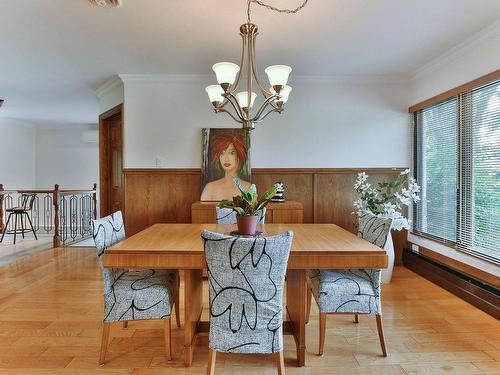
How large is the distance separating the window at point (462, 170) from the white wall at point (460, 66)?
0.14 metres

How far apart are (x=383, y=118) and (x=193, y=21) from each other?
2.70m

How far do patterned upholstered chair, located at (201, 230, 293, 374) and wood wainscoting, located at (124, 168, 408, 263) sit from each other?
2.64 metres

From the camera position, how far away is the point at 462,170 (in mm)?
3168

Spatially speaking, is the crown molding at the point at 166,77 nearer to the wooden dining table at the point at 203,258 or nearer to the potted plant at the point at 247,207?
the wooden dining table at the point at 203,258

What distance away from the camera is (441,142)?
355 centimetres

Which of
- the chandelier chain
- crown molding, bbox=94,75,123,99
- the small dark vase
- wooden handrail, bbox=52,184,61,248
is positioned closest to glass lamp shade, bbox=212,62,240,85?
the chandelier chain

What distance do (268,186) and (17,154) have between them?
630cm

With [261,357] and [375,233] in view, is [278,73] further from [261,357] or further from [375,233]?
[261,357]

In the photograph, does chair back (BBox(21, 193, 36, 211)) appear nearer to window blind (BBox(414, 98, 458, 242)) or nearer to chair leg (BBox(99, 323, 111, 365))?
chair leg (BBox(99, 323, 111, 365))

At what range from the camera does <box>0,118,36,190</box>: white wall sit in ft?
22.3

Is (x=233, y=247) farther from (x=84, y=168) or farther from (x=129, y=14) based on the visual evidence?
(x=84, y=168)

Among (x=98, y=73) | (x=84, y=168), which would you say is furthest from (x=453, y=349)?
(x=84, y=168)

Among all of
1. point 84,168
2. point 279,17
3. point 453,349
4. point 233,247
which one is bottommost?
point 453,349

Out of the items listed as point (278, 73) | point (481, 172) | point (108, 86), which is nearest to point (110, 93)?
point (108, 86)
